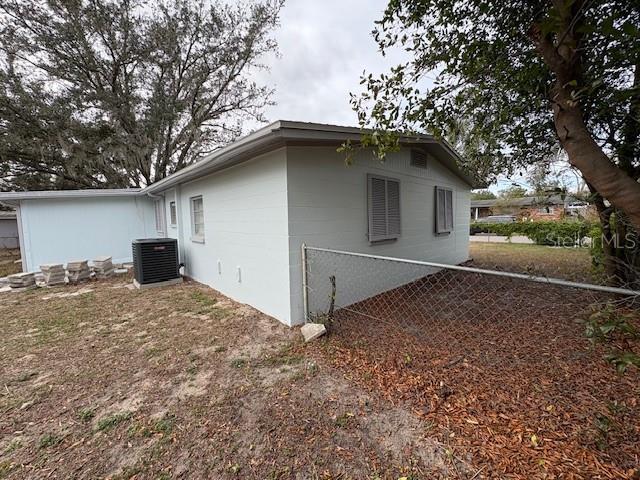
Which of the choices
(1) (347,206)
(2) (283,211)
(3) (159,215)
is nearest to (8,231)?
(3) (159,215)

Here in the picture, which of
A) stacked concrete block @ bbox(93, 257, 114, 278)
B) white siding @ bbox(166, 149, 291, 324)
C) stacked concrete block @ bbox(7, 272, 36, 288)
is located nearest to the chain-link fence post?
white siding @ bbox(166, 149, 291, 324)

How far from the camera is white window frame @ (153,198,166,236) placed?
9430 mm

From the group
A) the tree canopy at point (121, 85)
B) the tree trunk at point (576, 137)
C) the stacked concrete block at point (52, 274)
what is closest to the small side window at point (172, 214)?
the stacked concrete block at point (52, 274)

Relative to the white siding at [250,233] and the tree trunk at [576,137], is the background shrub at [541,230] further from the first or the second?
the white siding at [250,233]

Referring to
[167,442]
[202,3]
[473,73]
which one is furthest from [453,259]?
[202,3]

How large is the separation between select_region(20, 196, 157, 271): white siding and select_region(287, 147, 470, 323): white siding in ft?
28.6

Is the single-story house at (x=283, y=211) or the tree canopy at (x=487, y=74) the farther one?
the single-story house at (x=283, y=211)

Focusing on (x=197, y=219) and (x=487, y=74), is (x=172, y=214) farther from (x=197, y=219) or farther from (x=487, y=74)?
(x=487, y=74)

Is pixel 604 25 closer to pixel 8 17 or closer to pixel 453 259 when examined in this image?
pixel 453 259

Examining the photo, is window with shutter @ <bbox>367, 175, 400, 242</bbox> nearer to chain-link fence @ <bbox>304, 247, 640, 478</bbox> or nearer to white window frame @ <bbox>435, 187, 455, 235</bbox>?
chain-link fence @ <bbox>304, 247, 640, 478</bbox>

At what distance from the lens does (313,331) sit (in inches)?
135

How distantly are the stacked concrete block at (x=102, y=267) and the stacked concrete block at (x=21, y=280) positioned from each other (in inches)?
49.3

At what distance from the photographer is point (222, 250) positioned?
18.2 feet

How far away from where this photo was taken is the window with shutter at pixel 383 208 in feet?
16.0
